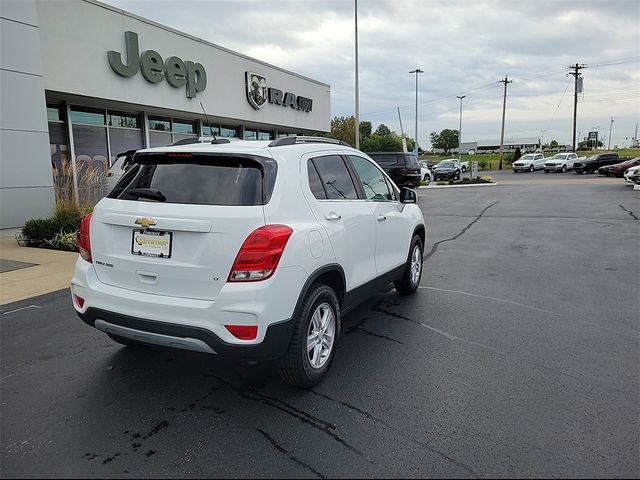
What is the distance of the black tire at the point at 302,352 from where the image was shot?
3.24m

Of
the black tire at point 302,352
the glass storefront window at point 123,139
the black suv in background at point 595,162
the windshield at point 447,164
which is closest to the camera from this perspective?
the black tire at point 302,352

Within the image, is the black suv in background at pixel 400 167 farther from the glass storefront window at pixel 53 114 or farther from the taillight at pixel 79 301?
the taillight at pixel 79 301

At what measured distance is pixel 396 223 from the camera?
16.6 feet

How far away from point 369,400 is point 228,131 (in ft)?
67.2

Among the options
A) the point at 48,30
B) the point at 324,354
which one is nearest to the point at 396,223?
the point at 324,354

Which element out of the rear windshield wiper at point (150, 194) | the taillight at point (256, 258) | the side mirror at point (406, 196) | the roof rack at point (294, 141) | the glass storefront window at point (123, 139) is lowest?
the taillight at point (256, 258)

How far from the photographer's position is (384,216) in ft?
15.5

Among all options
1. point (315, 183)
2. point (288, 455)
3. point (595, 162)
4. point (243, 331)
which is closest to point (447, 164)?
point (595, 162)

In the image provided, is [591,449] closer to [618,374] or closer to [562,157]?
[618,374]

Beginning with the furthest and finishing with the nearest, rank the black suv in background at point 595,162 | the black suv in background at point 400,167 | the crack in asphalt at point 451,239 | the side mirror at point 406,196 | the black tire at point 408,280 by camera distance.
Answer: the black suv in background at point 595,162, the black suv in background at point 400,167, the crack in asphalt at point 451,239, the black tire at point 408,280, the side mirror at point 406,196

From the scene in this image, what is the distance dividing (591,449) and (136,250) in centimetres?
310

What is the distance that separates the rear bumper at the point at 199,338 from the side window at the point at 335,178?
128 cm

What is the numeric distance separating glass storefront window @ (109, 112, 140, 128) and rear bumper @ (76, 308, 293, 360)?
14975mm

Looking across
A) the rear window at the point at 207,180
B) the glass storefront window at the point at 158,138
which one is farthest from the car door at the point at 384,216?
the glass storefront window at the point at 158,138
